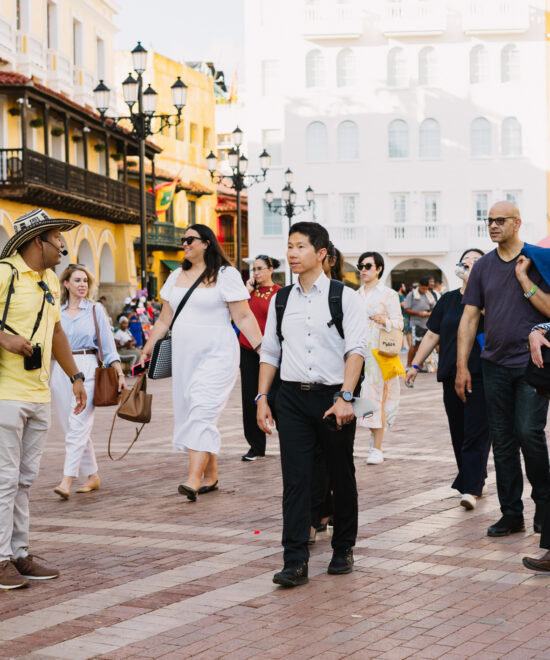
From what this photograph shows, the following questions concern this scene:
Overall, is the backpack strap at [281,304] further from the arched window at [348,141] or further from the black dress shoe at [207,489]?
the arched window at [348,141]

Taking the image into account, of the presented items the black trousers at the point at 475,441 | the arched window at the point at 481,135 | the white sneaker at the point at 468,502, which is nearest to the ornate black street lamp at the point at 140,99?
the black trousers at the point at 475,441

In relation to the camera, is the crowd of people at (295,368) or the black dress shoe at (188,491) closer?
the crowd of people at (295,368)

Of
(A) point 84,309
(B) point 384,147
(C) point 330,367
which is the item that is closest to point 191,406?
(A) point 84,309

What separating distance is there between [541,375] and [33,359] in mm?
2829

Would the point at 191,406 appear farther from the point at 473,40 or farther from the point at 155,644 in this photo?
the point at 473,40

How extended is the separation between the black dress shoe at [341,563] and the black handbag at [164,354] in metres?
3.15

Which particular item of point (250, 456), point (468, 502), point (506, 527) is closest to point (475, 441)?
point (468, 502)

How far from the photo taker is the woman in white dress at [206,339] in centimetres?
897

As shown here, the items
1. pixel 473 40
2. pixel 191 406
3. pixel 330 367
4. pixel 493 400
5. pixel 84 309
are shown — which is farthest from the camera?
pixel 473 40

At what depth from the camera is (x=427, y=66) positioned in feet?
171

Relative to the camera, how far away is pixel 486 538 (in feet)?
23.6

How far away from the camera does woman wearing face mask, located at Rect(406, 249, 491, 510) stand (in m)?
8.37

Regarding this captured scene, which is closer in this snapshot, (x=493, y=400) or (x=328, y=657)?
(x=328, y=657)

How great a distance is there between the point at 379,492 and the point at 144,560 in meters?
2.84
